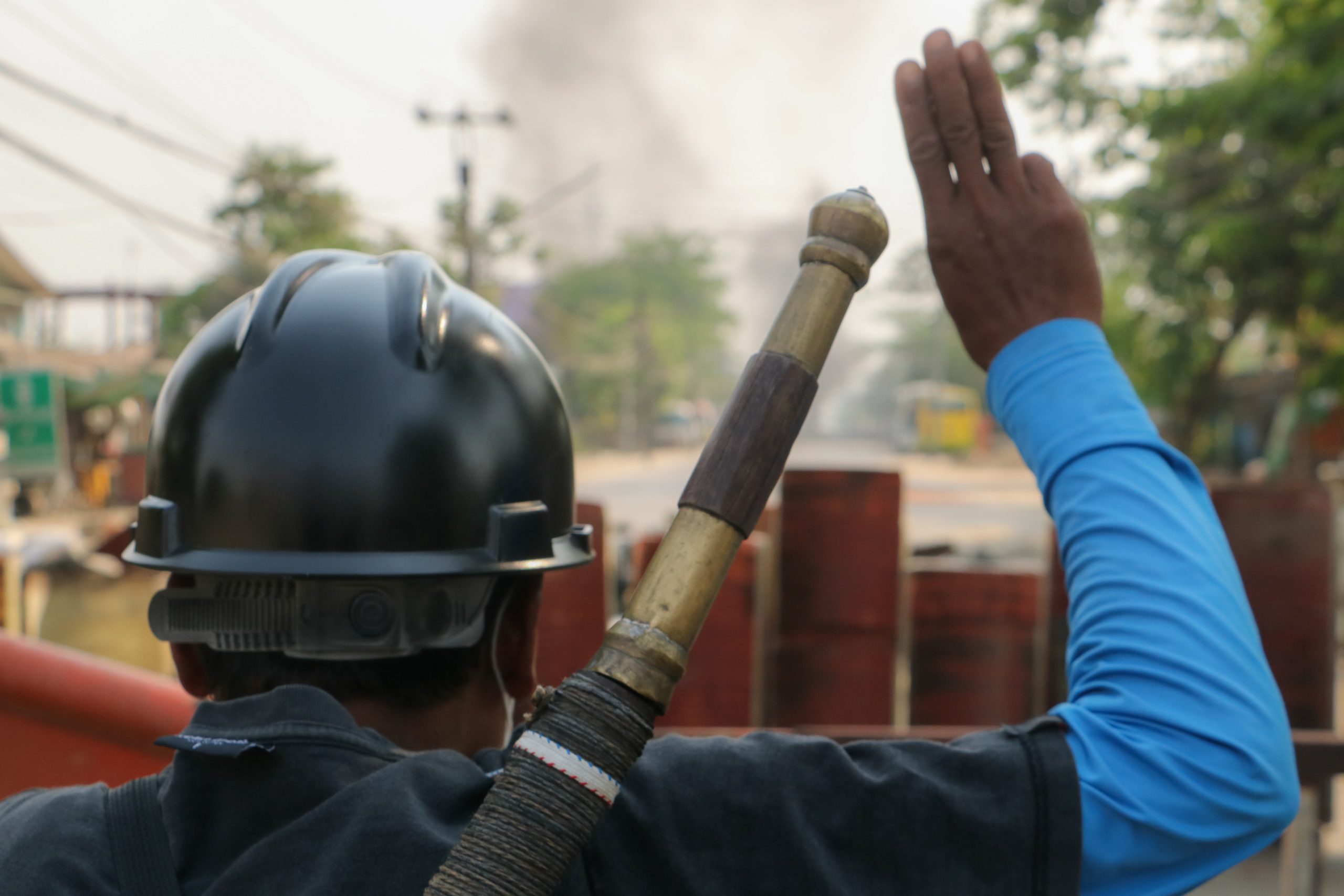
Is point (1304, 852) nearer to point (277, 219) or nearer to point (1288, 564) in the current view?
point (1288, 564)

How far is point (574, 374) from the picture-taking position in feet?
203

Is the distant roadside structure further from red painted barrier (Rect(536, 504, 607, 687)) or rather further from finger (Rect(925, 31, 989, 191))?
finger (Rect(925, 31, 989, 191))

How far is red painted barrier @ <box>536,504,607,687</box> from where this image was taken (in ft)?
7.81

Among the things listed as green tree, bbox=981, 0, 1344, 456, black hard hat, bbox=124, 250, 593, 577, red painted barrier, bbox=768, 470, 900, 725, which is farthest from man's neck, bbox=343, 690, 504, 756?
green tree, bbox=981, 0, 1344, 456

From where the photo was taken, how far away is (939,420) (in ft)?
178

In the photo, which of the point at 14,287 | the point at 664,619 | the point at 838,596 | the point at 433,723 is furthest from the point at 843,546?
the point at 14,287

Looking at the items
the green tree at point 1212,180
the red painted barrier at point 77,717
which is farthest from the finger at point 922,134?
the green tree at point 1212,180

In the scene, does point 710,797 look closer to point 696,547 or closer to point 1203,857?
point 696,547

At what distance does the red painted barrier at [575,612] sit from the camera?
2.38m

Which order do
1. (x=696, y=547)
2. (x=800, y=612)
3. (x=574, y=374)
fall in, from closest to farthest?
(x=696, y=547)
(x=800, y=612)
(x=574, y=374)

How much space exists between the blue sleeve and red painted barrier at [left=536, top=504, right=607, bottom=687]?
146cm

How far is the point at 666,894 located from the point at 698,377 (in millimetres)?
93476

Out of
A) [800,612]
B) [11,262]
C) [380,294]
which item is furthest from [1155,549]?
[11,262]

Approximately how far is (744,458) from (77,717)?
2171 millimetres
